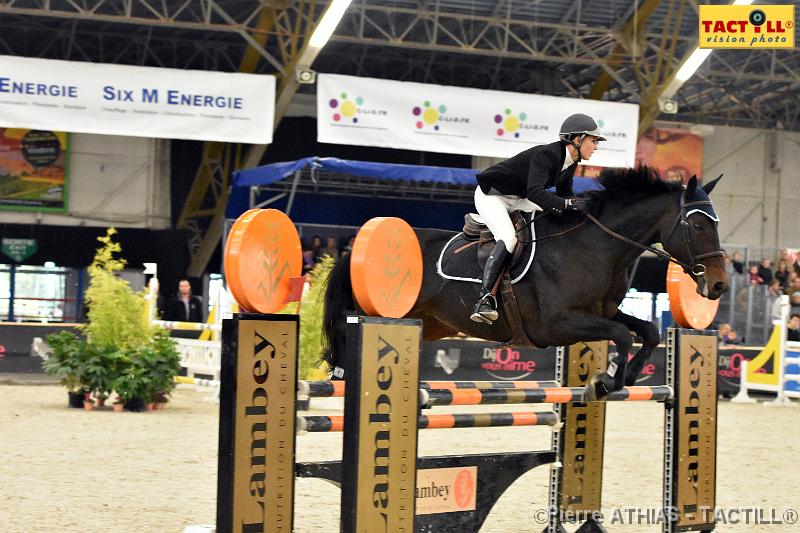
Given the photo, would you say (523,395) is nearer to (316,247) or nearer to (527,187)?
(527,187)

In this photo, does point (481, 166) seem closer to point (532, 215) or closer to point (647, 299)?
point (647, 299)

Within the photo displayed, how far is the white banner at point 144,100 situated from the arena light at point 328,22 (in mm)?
1270

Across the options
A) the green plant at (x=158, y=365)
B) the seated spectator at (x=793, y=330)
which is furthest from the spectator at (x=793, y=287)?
the green plant at (x=158, y=365)

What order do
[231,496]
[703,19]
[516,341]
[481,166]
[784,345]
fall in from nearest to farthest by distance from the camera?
[231,496]
[516,341]
[703,19]
[784,345]
[481,166]

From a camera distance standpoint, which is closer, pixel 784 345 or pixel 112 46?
pixel 784 345

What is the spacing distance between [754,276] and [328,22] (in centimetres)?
680

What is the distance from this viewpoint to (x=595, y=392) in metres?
4.07

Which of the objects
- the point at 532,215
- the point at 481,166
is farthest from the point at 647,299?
the point at 532,215

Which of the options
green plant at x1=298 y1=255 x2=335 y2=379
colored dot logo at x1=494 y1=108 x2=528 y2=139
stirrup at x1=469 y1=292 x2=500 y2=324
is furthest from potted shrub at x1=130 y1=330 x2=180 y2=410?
colored dot logo at x1=494 y1=108 x2=528 y2=139

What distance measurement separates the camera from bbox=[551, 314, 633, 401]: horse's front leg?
409 centimetres

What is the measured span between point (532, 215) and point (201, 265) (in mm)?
13412

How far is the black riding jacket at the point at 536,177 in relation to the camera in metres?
4.40

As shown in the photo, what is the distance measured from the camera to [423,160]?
63.3ft

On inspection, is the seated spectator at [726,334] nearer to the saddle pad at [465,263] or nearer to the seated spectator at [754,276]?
the seated spectator at [754,276]
